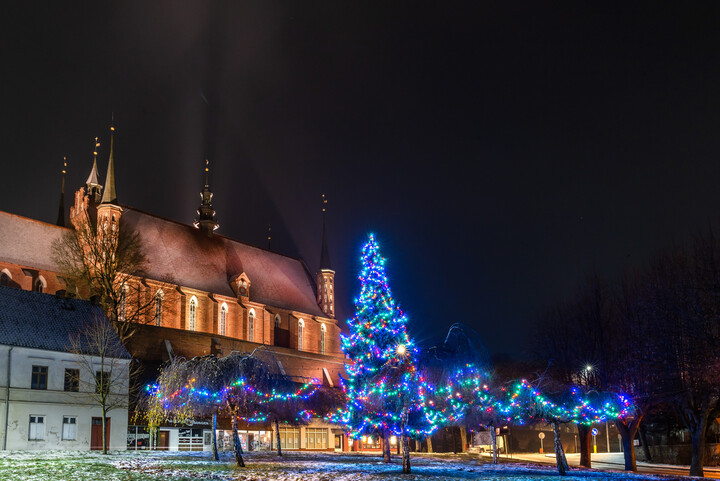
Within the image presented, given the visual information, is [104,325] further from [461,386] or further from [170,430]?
[461,386]

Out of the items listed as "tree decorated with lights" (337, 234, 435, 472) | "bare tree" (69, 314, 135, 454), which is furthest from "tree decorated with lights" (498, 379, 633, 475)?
"bare tree" (69, 314, 135, 454)

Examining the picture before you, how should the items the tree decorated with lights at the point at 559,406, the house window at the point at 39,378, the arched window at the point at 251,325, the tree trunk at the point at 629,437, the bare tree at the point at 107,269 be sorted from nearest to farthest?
the tree decorated with lights at the point at 559,406, the tree trunk at the point at 629,437, the house window at the point at 39,378, the bare tree at the point at 107,269, the arched window at the point at 251,325

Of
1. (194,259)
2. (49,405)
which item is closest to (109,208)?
(194,259)

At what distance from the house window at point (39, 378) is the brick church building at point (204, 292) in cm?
925

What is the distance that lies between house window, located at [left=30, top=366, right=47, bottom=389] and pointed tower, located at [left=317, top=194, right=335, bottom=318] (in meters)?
57.5

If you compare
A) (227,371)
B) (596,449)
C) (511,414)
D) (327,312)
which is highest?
(327,312)

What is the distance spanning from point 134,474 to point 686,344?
25.7 metres

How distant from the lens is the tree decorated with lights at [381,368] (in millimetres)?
26469

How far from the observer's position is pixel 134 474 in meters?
22.4

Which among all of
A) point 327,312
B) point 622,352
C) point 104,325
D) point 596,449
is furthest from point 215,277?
point 622,352

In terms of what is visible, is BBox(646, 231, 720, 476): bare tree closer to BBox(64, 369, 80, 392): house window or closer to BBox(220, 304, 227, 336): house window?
BBox(64, 369, 80, 392): house window

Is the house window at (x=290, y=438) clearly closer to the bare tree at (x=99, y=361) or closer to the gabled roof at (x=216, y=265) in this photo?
the gabled roof at (x=216, y=265)

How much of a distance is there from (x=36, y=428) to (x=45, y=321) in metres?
6.80

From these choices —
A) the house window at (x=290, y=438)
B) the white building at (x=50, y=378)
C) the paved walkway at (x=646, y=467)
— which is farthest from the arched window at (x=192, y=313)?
the paved walkway at (x=646, y=467)
